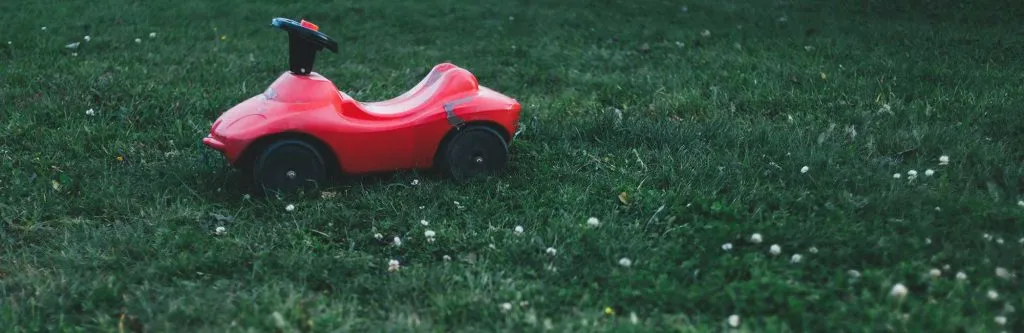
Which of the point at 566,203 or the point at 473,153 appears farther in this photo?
the point at 473,153

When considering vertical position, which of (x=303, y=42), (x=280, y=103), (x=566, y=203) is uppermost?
(x=303, y=42)

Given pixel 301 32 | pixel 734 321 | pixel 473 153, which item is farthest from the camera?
pixel 473 153

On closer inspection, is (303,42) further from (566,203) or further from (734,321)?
(734,321)

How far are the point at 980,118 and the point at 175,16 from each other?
6720 mm

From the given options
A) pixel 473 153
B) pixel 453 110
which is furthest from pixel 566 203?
pixel 453 110

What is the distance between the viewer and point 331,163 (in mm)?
3834

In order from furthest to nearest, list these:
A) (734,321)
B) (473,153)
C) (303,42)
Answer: (473,153)
(303,42)
(734,321)

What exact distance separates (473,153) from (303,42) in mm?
945

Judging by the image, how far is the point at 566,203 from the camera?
371 cm

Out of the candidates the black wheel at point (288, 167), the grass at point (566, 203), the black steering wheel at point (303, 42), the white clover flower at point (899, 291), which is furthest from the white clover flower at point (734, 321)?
the black steering wheel at point (303, 42)

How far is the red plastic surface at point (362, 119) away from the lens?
144 inches

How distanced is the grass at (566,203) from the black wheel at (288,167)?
10cm

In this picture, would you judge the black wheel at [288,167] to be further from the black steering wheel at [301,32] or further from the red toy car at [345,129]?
the black steering wheel at [301,32]

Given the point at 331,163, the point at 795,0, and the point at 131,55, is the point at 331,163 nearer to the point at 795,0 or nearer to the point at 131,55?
the point at 131,55
